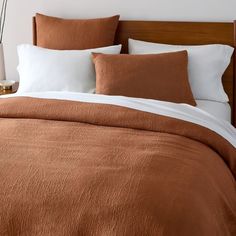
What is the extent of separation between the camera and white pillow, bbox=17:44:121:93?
2994mm

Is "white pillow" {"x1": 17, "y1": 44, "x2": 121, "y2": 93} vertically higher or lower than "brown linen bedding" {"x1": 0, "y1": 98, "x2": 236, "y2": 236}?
higher

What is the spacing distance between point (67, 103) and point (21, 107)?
229 millimetres

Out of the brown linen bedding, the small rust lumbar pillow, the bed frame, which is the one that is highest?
the bed frame

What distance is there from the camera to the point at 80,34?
3.28 meters

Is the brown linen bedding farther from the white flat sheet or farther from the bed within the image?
the white flat sheet

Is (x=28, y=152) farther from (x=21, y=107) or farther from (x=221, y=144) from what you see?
(x=221, y=144)

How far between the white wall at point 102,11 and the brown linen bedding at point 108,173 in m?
1.16

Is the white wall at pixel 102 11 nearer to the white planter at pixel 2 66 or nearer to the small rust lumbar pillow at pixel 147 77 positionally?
the white planter at pixel 2 66

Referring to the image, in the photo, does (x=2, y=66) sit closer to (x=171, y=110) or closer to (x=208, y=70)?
(x=208, y=70)

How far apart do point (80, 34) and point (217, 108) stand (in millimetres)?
1003

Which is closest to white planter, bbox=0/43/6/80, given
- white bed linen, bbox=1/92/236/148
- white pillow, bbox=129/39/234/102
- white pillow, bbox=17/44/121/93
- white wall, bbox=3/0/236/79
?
white wall, bbox=3/0/236/79

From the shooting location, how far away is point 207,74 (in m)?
3.02

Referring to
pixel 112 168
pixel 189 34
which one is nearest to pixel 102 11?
pixel 189 34

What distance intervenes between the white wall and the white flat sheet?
0.59 meters
